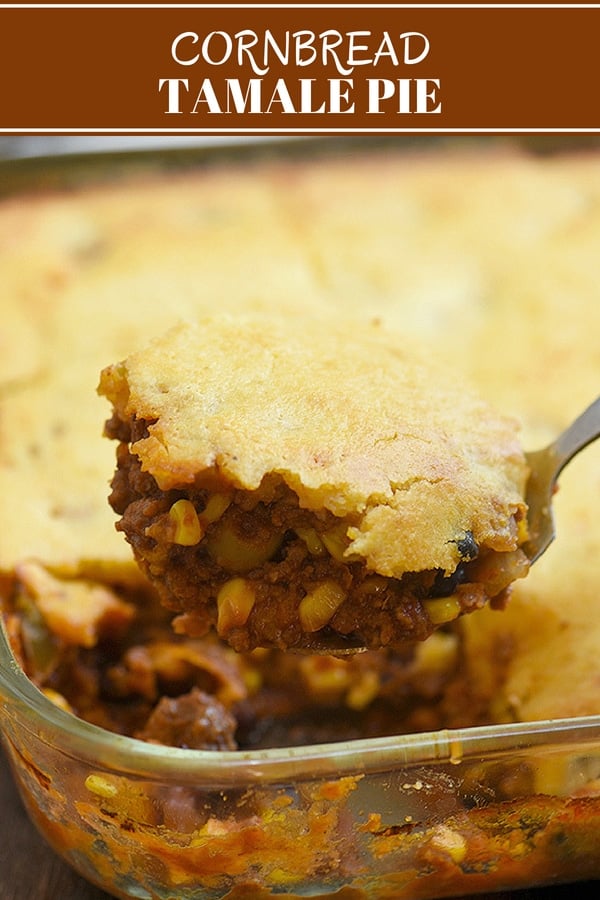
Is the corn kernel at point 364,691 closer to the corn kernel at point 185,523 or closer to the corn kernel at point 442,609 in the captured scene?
the corn kernel at point 442,609

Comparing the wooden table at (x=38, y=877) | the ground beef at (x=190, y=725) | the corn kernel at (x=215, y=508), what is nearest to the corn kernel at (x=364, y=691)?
the ground beef at (x=190, y=725)

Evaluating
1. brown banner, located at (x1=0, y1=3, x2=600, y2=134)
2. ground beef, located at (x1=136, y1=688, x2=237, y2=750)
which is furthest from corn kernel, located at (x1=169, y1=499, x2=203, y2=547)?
brown banner, located at (x1=0, y1=3, x2=600, y2=134)

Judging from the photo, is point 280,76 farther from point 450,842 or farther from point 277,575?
point 450,842

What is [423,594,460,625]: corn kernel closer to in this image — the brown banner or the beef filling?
→ the beef filling

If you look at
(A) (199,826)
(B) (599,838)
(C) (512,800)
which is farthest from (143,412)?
(B) (599,838)

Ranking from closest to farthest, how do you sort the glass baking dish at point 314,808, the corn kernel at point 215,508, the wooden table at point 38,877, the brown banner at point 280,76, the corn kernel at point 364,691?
the glass baking dish at point 314,808 < the corn kernel at point 215,508 < the wooden table at point 38,877 < the corn kernel at point 364,691 < the brown banner at point 280,76

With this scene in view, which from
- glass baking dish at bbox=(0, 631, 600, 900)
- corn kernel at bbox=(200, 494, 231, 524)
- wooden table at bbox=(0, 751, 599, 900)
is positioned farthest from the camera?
wooden table at bbox=(0, 751, 599, 900)

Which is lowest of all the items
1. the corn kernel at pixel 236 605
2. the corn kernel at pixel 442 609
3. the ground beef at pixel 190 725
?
the ground beef at pixel 190 725
